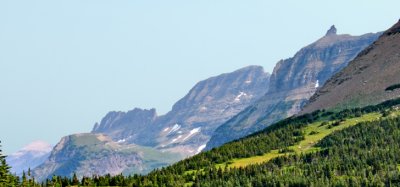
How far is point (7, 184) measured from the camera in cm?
14588

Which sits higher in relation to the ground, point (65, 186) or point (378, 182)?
point (65, 186)

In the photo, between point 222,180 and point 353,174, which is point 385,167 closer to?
point 353,174

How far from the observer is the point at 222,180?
19988cm

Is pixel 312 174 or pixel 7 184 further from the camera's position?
pixel 312 174

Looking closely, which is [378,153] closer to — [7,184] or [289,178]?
[289,178]

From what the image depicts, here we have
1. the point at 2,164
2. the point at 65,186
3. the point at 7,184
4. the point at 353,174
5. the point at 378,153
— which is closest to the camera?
the point at 7,184

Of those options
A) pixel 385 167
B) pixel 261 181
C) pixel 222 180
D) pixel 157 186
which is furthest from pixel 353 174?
pixel 157 186

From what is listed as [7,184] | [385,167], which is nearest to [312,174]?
[385,167]

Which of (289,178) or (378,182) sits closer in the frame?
(378,182)

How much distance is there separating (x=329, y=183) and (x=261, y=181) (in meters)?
22.8

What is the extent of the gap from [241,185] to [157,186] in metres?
28.9

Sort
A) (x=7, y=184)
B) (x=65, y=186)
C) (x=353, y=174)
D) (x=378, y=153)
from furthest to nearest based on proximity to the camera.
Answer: (x=378, y=153) → (x=353, y=174) → (x=65, y=186) → (x=7, y=184)

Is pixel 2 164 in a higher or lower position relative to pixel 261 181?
higher

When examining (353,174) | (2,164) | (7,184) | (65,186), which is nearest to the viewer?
(7,184)
